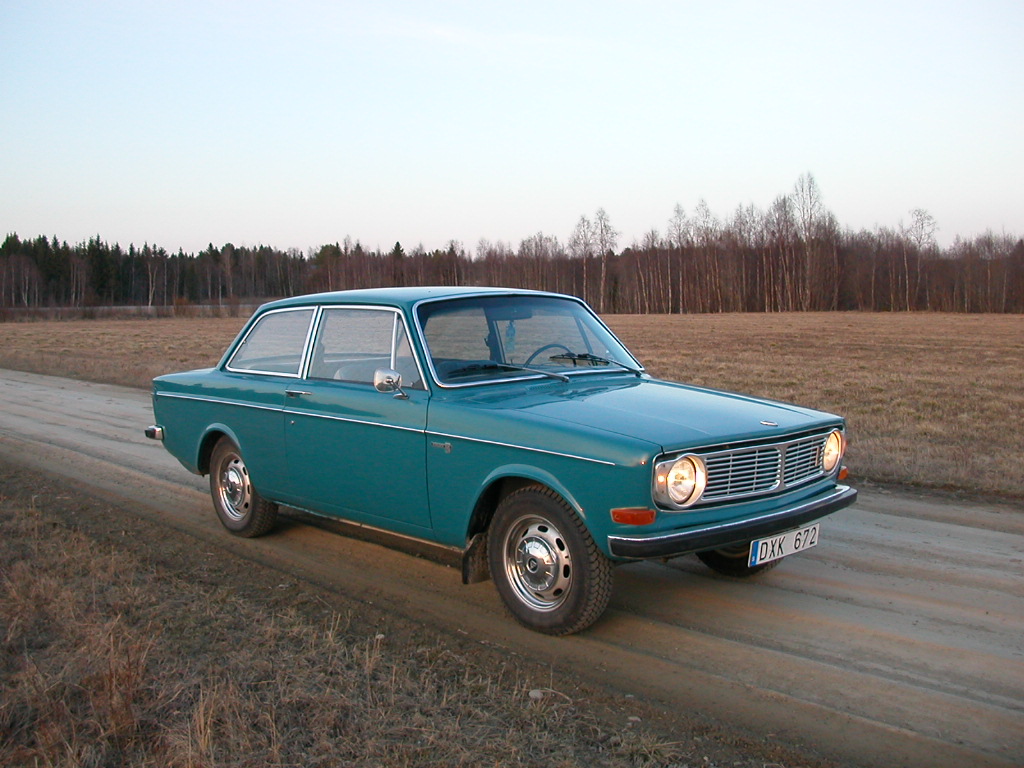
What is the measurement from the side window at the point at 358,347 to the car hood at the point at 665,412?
65 cm

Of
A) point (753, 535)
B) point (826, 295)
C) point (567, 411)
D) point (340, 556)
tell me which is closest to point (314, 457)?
point (340, 556)

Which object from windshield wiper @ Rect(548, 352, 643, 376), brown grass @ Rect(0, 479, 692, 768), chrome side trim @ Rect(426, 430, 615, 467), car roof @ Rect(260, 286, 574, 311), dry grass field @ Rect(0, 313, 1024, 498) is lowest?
brown grass @ Rect(0, 479, 692, 768)

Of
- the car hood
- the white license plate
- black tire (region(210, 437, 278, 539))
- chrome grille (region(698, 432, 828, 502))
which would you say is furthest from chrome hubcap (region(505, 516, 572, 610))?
black tire (region(210, 437, 278, 539))

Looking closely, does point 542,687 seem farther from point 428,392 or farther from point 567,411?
point 428,392

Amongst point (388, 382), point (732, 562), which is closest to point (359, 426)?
point (388, 382)

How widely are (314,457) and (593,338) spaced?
2002 mm

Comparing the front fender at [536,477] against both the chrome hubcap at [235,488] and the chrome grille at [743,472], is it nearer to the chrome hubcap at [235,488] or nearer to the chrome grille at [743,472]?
the chrome grille at [743,472]

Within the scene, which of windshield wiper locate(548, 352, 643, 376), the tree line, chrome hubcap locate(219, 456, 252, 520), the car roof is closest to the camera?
the car roof

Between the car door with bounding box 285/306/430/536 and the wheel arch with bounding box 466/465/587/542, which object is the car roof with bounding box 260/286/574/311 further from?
the wheel arch with bounding box 466/465/587/542

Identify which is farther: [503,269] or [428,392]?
[503,269]

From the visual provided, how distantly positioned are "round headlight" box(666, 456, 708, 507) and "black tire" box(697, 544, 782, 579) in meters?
1.22

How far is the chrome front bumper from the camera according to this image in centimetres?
404

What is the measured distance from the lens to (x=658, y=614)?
4.79m

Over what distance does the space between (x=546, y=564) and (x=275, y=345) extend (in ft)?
9.58
